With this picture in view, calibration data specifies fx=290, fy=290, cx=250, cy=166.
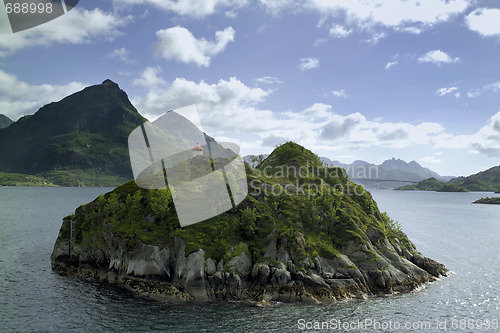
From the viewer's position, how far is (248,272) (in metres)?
43.1

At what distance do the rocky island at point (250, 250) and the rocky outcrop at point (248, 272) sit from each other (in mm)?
144

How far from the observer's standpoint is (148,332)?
29.9m

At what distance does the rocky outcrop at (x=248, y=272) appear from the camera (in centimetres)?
4019

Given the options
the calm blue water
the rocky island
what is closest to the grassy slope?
the rocky island

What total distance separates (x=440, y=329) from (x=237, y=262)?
2618 cm

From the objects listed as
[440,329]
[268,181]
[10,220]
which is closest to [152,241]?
[268,181]

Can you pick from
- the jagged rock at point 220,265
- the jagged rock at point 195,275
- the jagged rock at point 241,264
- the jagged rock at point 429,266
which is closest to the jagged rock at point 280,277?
the jagged rock at point 241,264

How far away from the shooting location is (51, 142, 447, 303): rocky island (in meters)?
41.1

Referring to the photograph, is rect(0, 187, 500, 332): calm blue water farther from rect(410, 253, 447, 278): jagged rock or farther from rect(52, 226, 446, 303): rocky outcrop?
rect(52, 226, 446, 303): rocky outcrop

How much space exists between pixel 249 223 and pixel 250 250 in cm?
452

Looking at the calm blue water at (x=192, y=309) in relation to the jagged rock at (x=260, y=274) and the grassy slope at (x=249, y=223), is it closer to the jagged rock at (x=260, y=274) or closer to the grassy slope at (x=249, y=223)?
the jagged rock at (x=260, y=274)

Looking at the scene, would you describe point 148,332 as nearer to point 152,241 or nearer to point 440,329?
point 152,241

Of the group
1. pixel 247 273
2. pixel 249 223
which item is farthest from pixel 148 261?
pixel 249 223

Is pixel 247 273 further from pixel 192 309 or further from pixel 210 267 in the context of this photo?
pixel 192 309
